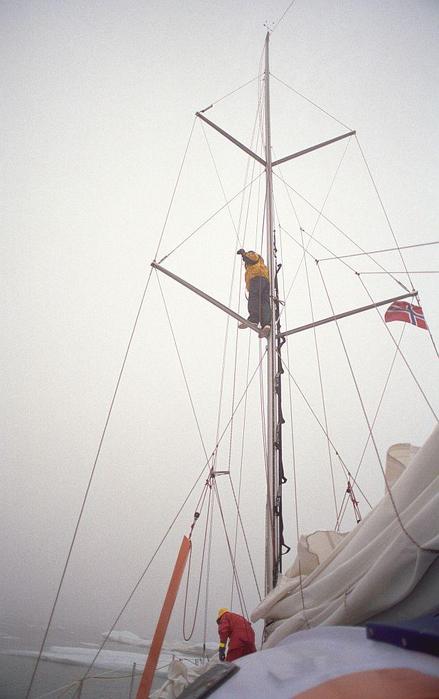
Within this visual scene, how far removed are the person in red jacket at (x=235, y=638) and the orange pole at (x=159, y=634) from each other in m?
0.86

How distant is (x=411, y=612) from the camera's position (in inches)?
67.4

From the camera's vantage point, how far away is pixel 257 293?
6.20 meters

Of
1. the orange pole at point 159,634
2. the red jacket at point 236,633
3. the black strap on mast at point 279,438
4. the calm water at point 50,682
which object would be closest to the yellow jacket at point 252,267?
the black strap on mast at point 279,438

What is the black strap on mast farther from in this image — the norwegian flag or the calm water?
the calm water

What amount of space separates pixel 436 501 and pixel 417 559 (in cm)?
28

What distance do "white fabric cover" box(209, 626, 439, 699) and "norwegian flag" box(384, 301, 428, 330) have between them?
5.77 meters

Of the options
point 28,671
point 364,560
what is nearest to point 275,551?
point 364,560

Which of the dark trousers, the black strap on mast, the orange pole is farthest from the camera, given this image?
the dark trousers

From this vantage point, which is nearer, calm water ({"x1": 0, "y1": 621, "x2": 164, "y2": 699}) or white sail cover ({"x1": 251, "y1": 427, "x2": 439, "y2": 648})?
white sail cover ({"x1": 251, "y1": 427, "x2": 439, "y2": 648})

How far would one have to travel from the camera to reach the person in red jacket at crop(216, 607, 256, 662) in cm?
394

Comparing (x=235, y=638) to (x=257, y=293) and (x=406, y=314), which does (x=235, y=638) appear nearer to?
(x=257, y=293)

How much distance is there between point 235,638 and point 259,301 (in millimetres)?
4652

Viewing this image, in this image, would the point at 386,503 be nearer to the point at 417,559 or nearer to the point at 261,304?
the point at 417,559

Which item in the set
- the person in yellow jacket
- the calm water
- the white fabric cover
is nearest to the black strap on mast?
the person in yellow jacket
